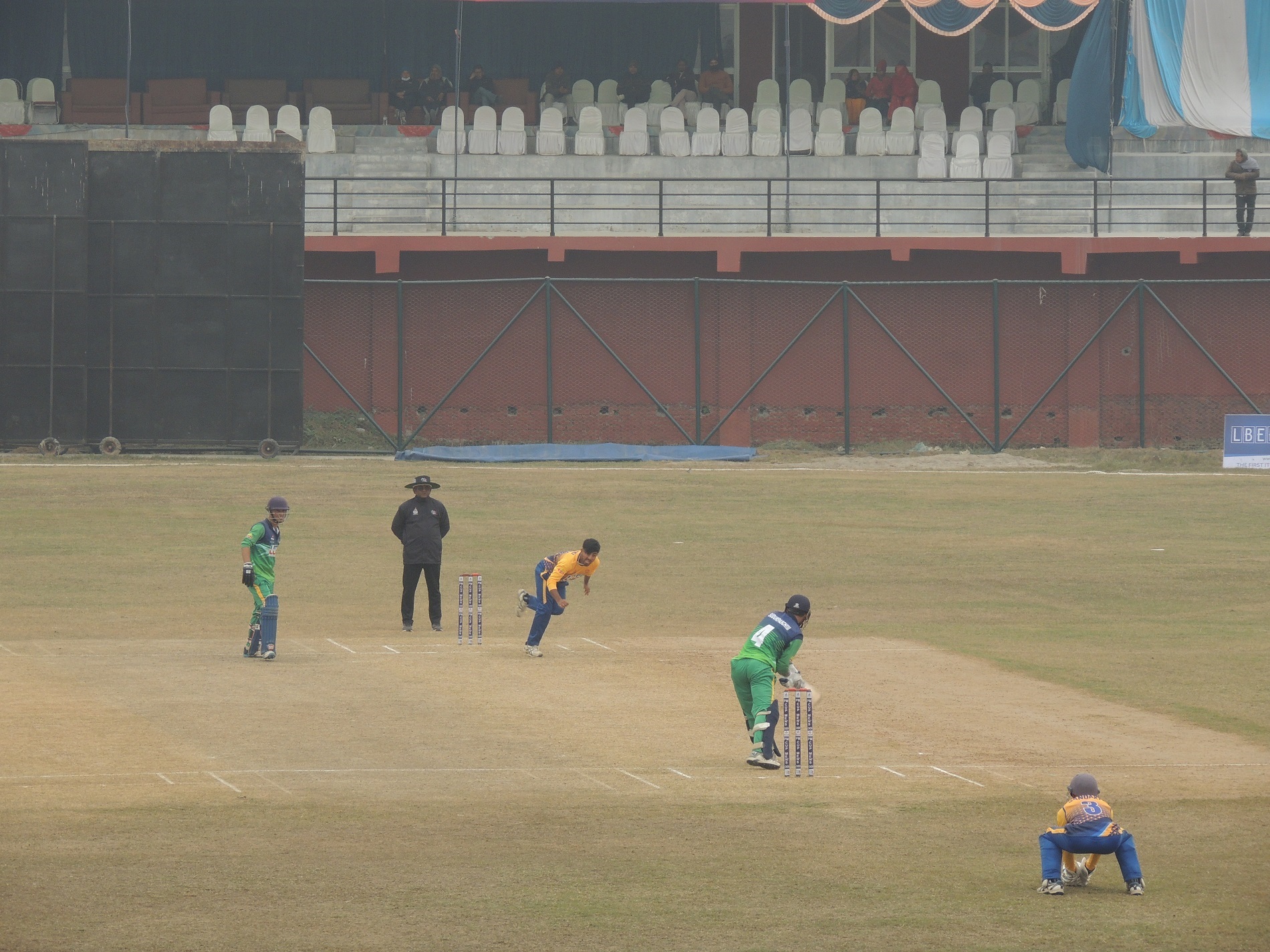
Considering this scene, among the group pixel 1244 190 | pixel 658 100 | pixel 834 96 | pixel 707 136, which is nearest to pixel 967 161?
pixel 834 96

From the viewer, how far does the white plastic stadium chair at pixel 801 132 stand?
4491cm

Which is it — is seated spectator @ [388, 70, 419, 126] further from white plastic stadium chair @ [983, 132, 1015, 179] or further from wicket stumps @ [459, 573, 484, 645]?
wicket stumps @ [459, 573, 484, 645]

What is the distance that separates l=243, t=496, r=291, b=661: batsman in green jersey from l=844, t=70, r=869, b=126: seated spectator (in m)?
28.9

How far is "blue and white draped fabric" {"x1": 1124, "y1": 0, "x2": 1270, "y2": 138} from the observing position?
141 feet

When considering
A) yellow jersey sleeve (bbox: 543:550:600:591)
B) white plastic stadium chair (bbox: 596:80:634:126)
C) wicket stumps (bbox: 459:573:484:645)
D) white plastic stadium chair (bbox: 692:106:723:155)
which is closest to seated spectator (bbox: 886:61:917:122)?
white plastic stadium chair (bbox: 692:106:723:155)

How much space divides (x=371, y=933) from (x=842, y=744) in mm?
6884

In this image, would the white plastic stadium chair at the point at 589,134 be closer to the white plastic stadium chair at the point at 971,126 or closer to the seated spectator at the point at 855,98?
the seated spectator at the point at 855,98

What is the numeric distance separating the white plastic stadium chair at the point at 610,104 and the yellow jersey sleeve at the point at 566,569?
27023 mm

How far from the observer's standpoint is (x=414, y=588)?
22750mm

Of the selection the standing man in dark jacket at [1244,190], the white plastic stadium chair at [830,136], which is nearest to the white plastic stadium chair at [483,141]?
the white plastic stadium chair at [830,136]

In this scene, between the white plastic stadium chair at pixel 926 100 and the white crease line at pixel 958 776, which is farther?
the white plastic stadium chair at pixel 926 100

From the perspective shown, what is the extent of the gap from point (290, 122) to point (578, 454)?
41.5 feet

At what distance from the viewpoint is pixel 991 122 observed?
47.0 metres

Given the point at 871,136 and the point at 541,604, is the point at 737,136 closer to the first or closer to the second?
the point at 871,136
